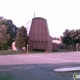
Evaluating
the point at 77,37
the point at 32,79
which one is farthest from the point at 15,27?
the point at 32,79

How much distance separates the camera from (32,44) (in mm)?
68875

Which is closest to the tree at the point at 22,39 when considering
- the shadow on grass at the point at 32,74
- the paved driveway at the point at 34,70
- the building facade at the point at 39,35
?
the building facade at the point at 39,35

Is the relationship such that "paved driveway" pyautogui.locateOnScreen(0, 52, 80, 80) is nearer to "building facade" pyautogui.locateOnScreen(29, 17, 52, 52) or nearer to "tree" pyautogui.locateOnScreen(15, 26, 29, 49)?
"tree" pyautogui.locateOnScreen(15, 26, 29, 49)

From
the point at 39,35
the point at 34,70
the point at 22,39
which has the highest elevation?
the point at 39,35

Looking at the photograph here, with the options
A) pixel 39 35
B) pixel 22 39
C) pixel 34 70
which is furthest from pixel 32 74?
pixel 39 35

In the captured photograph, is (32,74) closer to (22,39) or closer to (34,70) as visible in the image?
(34,70)

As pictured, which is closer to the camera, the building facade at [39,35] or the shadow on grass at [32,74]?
the shadow on grass at [32,74]

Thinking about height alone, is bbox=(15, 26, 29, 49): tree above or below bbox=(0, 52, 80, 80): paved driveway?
above

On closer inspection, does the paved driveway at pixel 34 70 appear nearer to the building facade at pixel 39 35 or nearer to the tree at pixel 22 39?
the tree at pixel 22 39

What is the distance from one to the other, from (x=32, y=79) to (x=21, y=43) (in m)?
52.4

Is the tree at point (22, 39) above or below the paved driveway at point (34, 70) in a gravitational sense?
above

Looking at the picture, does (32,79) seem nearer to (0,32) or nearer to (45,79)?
(45,79)

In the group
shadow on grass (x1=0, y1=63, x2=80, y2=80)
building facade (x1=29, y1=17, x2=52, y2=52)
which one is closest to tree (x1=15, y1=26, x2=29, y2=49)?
building facade (x1=29, y1=17, x2=52, y2=52)

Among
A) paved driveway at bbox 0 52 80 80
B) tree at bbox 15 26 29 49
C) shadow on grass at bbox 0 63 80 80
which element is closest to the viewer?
shadow on grass at bbox 0 63 80 80
